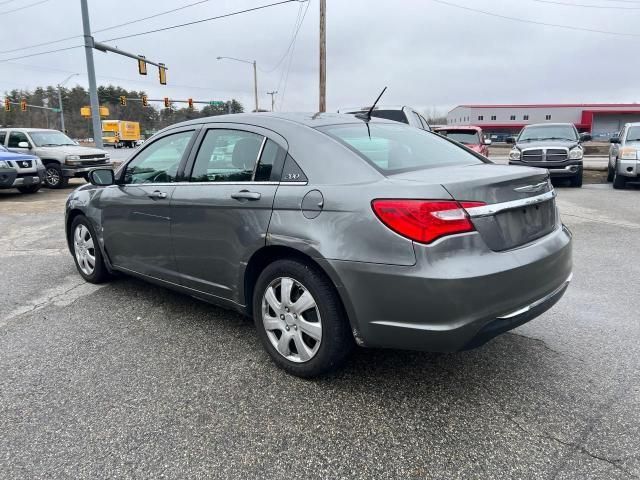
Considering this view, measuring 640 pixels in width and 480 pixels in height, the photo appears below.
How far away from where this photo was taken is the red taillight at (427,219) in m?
2.36

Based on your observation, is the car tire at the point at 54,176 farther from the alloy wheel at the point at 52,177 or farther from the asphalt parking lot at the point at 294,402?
the asphalt parking lot at the point at 294,402

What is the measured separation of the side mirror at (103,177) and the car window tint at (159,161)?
142mm

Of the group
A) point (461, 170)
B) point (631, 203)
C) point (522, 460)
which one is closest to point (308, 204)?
point (461, 170)

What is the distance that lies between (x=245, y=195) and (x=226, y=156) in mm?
483

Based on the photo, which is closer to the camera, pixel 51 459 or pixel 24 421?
pixel 51 459

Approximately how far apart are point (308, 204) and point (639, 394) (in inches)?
84.8

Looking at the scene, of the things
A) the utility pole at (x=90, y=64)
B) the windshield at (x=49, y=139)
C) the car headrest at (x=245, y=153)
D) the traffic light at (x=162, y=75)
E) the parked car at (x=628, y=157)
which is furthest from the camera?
the traffic light at (x=162, y=75)

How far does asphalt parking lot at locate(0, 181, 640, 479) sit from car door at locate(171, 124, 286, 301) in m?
0.55

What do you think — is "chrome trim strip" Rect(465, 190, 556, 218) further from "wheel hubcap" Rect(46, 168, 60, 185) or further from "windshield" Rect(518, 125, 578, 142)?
"wheel hubcap" Rect(46, 168, 60, 185)

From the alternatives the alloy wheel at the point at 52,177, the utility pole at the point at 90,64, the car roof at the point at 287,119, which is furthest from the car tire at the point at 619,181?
the utility pole at the point at 90,64

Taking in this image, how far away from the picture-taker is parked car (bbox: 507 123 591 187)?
13.0m

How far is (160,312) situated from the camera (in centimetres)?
412

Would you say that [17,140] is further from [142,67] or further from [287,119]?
[287,119]

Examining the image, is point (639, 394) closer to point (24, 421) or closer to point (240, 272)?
point (240, 272)
